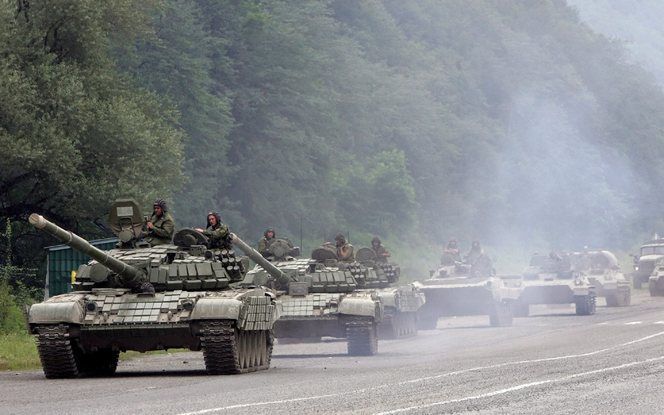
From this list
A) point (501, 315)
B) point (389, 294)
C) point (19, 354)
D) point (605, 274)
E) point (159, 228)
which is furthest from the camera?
point (605, 274)

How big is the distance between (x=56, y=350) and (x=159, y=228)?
9.99 ft

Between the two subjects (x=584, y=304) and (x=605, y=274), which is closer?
(x=584, y=304)

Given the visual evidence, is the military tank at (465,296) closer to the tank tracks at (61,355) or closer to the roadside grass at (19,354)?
the roadside grass at (19,354)

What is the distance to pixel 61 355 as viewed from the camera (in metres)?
22.4

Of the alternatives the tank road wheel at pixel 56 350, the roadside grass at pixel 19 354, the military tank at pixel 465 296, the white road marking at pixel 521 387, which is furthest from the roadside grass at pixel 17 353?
the military tank at pixel 465 296

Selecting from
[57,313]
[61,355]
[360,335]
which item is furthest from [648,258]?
[57,313]

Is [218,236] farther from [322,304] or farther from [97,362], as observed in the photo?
[322,304]

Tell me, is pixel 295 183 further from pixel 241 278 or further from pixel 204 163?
pixel 241 278

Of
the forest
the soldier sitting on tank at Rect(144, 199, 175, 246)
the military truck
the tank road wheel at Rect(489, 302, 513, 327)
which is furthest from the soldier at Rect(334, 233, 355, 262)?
the military truck

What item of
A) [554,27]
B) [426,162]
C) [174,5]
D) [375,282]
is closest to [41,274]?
[375,282]

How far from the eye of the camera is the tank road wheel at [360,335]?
2877cm

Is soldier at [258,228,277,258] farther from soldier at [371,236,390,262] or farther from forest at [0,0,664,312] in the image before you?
forest at [0,0,664,312]

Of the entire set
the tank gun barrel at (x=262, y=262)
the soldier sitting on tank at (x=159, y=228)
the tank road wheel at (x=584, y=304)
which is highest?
the soldier sitting on tank at (x=159, y=228)

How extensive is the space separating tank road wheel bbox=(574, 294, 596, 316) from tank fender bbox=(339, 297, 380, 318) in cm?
1753
